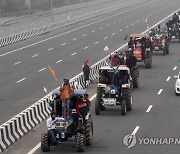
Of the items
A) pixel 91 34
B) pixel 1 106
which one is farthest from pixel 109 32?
pixel 1 106

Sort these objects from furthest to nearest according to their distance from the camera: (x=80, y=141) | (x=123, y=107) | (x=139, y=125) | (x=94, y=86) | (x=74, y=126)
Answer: (x=94, y=86) → (x=123, y=107) → (x=139, y=125) → (x=74, y=126) → (x=80, y=141)

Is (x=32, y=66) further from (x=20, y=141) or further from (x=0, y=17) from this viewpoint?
(x=0, y=17)

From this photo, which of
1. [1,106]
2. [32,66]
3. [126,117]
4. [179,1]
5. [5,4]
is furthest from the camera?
[179,1]

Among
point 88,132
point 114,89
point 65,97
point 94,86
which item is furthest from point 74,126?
point 94,86

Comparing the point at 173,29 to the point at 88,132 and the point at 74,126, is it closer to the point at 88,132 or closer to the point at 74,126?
the point at 88,132

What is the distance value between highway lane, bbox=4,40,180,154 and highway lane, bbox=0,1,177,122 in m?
3.59

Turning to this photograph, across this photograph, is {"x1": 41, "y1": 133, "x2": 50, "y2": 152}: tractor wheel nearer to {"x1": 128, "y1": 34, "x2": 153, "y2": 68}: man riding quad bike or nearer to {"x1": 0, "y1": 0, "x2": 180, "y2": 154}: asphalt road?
{"x1": 0, "y1": 0, "x2": 180, "y2": 154}: asphalt road

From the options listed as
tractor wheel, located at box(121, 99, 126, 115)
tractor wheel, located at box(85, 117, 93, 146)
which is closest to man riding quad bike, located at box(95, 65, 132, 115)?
tractor wheel, located at box(121, 99, 126, 115)

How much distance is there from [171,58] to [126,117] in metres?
28.2

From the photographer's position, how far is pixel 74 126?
74.6 feet

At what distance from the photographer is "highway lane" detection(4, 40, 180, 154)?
23.3m

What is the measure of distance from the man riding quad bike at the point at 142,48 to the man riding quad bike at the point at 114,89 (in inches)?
737

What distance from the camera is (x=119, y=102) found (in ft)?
100

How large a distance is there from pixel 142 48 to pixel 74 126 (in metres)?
28.4
